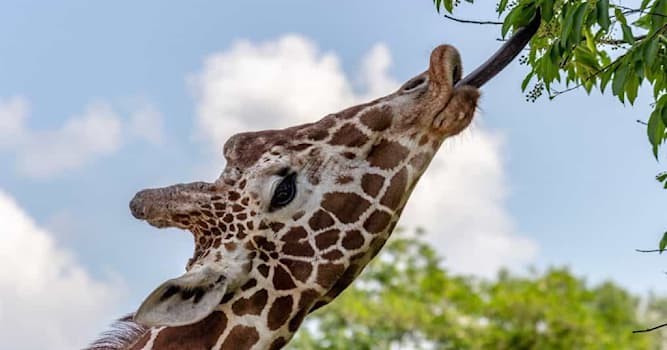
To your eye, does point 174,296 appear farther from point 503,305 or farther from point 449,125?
point 503,305

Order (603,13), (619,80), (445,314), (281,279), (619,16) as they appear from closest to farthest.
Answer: (603,13) → (619,80) → (619,16) → (281,279) → (445,314)

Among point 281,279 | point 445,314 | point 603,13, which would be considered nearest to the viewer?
point 603,13

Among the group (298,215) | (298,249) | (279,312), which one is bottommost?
(279,312)

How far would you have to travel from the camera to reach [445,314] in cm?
1742

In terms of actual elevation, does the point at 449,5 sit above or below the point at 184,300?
above

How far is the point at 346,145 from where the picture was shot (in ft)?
12.9

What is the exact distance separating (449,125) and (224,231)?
952 mm

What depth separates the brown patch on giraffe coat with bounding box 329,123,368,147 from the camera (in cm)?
391

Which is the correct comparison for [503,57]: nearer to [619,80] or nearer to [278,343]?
[619,80]

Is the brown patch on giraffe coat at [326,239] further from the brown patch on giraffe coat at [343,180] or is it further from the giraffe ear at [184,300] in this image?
the giraffe ear at [184,300]

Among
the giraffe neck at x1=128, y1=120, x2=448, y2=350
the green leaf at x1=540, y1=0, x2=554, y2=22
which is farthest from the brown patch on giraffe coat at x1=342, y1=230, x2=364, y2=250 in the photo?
the green leaf at x1=540, y1=0, x2=554, y2=22

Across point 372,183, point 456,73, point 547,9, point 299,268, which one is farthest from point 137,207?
point 547,9

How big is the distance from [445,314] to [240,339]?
14087 mm

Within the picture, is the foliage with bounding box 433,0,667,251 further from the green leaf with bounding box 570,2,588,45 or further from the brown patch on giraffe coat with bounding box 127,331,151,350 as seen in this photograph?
the brown patch on giraffe coat with bounding box 127,331,151,350
